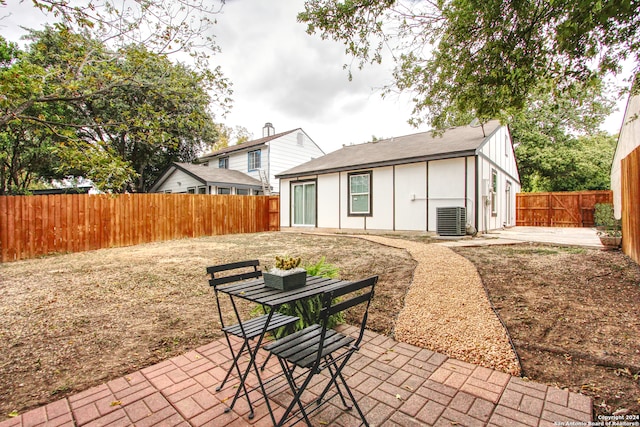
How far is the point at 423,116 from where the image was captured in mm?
7973

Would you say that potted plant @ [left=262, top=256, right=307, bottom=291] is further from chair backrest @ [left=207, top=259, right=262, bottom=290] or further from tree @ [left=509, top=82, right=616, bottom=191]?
tree @ [left=509, top=82, right=616, bottom=191]

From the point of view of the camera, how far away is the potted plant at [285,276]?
2195mm

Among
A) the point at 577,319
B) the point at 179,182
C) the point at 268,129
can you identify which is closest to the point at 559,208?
the point at 577,319

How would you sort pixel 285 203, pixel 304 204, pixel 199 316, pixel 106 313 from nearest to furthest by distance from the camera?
pixel 199 316 < pixel 106 313 < pixel 304 204 < pixel 285 203

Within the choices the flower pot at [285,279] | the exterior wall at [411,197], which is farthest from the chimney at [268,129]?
the flower pot at [285,279]

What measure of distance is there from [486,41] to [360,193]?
842cm

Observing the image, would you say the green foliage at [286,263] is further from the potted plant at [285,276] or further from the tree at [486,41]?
the tree at [486,41]

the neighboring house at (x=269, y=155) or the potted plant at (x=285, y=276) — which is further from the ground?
the neighboring house at (x=269, y=155)

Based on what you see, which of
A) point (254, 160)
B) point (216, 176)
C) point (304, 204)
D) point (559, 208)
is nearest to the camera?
point (304, 204)

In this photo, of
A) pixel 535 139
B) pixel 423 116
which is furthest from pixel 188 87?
pixel 535 139

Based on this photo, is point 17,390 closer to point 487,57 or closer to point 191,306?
point 191,306

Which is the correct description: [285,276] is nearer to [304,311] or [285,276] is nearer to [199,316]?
[304,311]

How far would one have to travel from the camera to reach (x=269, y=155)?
18.3m

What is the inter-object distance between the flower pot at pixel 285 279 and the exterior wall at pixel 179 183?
15.9m
